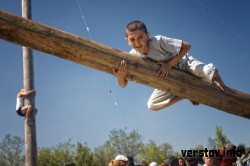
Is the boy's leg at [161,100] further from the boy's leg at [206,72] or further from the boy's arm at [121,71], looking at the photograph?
the boy's arm at [121,71]

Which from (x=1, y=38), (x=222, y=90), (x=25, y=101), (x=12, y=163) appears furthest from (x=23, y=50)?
(x=12, y=163)

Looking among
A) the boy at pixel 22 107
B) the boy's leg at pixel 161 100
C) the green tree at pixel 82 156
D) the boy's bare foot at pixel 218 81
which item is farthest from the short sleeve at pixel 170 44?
the green tree at pixel 82 156

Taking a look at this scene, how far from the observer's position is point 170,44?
2971mm

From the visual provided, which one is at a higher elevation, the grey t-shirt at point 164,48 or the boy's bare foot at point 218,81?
the grey t-shirt at point 164,48

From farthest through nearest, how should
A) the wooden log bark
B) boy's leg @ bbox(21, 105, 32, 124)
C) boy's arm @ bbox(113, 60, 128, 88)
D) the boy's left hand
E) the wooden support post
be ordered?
boy's leg @ bbox(21, 105, 32, 124), the wooden support post, the boy's left hand, boy's arm @ bbox(113, 60, 128, 88), the wooden log bark

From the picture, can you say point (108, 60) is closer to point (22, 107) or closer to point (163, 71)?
point (163, 71)

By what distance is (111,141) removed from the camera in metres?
43.1

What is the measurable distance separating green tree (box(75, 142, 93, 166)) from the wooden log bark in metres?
30.7

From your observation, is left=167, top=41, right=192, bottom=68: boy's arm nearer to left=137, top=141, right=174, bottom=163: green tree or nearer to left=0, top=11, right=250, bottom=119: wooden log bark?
left=0, top=11, right=250, bottom=119: wooden log bark

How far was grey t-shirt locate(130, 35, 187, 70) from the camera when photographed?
9.34ft

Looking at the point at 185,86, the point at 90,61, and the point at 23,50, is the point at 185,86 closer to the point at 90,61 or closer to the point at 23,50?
the point at 90,61

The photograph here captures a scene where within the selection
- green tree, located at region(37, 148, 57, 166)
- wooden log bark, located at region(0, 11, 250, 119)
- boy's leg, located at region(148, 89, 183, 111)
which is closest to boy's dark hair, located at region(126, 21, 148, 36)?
wooden log bark, located at region(0, 11, 250, 119)

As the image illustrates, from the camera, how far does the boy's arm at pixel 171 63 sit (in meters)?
2.63

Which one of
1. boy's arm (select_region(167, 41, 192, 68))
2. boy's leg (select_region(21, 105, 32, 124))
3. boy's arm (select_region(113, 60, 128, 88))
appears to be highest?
boy's leg (select_region(21, 105, 32, 124))
